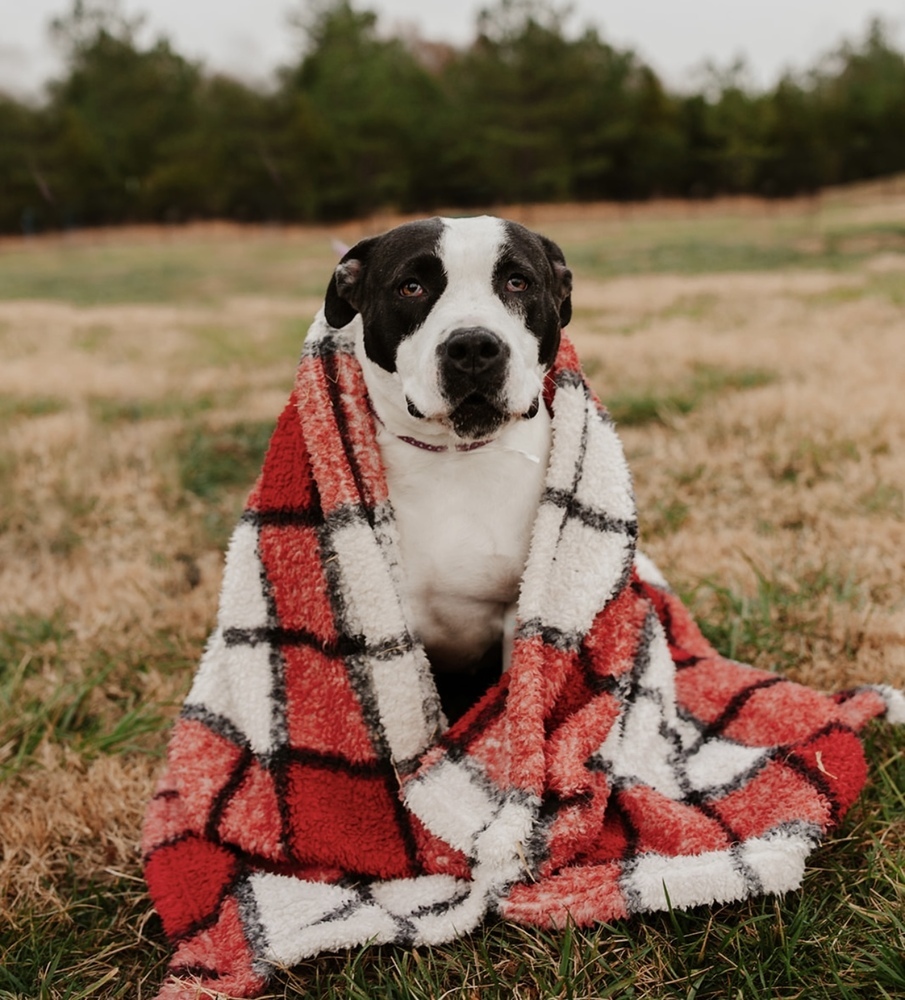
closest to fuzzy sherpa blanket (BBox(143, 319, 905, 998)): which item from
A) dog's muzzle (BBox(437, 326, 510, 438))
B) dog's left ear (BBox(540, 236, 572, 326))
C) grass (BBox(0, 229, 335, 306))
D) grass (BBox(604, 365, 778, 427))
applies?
dog's left ear (BBox(540, 236, 572, 326))

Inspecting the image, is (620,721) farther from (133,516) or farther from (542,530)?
(133,516)

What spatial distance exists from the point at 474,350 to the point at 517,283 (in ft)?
0.97

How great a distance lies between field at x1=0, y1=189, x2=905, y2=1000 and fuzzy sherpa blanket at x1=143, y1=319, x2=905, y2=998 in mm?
85

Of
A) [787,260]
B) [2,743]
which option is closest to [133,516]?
[2,743]

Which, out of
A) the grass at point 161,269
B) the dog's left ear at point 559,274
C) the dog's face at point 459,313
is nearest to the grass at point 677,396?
the dog's left ear at point 559,274

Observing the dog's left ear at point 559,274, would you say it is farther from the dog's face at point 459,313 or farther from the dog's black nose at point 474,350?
the dog's black nose at point 474,350

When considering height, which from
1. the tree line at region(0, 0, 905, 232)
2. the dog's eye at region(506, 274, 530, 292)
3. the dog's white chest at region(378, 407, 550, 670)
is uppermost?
the tree line at region(0, 0, 905, 232)

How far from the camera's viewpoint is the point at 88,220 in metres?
27.3

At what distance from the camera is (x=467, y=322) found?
1729 millimetres

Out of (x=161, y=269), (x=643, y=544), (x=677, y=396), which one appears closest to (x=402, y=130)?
(x=161, y=269)

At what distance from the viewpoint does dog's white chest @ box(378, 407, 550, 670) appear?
6.22 ft

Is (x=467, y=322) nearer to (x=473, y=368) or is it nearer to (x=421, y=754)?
(x=473, y=368)

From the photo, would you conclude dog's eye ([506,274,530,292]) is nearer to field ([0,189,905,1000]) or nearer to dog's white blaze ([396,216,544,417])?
dog's white blaze ([396,216,544,417])

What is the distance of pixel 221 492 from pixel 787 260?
10.8m
